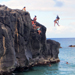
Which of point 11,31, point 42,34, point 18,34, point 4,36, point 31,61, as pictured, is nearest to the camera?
point 4,36

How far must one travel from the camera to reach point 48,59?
144 ft

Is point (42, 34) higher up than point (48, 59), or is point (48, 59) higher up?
point (42, 34)

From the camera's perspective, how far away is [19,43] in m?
31.7

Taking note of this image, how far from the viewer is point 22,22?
3275 cm

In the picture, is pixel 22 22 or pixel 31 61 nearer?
pixel 22 22

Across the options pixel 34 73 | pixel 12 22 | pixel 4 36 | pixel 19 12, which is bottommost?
pixel 34 73

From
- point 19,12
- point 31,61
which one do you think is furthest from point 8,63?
point 19,12

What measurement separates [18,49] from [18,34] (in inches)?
113

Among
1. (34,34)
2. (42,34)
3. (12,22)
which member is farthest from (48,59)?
(12,22)

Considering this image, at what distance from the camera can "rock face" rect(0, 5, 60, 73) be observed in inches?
1069

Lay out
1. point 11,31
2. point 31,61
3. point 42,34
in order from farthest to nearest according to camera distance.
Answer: point 42,34
point 31,61
point 11,31

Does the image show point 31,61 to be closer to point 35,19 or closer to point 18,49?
point 18,49

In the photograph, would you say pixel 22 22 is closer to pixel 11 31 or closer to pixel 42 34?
pixel 11 31

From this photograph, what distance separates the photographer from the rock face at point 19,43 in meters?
27.1
